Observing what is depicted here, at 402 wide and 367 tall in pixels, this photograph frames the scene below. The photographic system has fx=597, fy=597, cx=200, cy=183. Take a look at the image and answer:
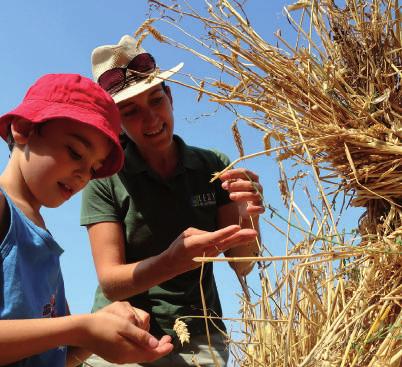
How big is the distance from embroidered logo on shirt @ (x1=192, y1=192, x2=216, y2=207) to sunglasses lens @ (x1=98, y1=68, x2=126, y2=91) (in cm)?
44

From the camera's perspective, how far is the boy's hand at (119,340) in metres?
1.20

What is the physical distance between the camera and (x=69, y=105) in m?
1.50

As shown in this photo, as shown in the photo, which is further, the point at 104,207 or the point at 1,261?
the point at 104,207

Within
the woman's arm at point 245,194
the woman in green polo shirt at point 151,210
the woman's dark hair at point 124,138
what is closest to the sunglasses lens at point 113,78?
the woman in green polo shirt at point 151,210

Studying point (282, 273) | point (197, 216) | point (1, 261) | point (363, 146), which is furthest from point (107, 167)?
point (363, 146)

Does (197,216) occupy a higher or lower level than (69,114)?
lower

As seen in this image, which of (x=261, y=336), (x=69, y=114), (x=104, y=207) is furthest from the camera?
(x=104, y=207)

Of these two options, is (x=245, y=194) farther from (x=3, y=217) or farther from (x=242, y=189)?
(x=3, y=217)

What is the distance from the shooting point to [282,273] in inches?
53.1

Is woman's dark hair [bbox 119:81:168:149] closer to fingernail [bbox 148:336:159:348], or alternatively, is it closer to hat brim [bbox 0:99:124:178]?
hat brim [bbox 0:99:124:178]

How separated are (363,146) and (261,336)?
0.47 m

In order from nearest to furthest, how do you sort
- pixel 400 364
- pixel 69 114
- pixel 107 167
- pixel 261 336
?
pixel 400 364
pixel 261 336
pixel 69 114
pixel 107 167

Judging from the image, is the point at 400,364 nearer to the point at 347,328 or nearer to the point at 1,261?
the point at 347,328

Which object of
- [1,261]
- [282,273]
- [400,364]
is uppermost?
[1,261]
